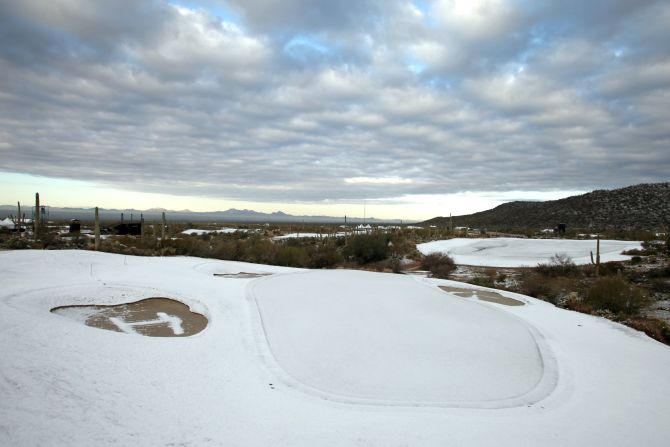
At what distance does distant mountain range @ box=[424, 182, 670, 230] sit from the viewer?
53938 millimetres

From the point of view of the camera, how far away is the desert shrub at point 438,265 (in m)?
19.2

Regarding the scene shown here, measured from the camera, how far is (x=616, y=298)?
1286 centimetres

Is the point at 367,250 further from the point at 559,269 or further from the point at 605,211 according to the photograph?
the point at 605,211

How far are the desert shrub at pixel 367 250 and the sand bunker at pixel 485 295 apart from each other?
10.3 metres

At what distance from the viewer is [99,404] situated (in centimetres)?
403

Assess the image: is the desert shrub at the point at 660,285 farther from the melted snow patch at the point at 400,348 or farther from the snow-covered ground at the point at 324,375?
the melted snow patch at the point at 400,348

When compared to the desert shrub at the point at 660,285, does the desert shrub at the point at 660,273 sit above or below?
above

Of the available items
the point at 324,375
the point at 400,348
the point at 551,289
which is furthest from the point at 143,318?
the point at 551,289

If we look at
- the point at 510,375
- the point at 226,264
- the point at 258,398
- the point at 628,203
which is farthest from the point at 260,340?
the point at 628,203

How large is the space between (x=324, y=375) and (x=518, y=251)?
24.4 m

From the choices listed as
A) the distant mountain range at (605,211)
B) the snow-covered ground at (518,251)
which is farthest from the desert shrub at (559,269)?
the distant mountain range at (605,211)

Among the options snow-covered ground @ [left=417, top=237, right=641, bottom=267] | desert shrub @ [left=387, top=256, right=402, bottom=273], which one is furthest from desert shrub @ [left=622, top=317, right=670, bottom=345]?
snow-covered ground @ [left=417, top=237, right=641, bottom=267]

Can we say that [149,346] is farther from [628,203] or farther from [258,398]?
[628,203]

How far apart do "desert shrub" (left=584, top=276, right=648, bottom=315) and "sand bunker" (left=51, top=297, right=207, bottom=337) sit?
10874mm
